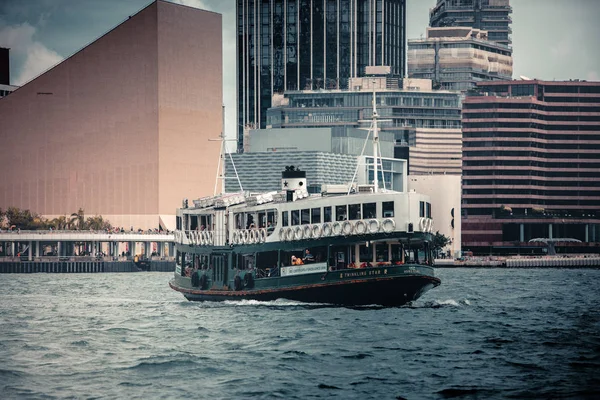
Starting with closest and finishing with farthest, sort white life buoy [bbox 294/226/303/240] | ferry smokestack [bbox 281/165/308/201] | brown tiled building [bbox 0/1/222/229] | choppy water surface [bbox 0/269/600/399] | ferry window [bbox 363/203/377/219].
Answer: choppy water surface [bbox 0/269/600/399], ferry window [bbox 363/203/377/219], white life buoy [bbox 294/226/303/240], ferry smokestack [bbox 281/165/308/201], brown tiled building [bbox 0/1/222/229]

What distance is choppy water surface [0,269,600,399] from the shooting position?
37188mm

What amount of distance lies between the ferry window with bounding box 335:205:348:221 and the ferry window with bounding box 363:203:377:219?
1.07 m

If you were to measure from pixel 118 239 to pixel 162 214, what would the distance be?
1589 centimetres

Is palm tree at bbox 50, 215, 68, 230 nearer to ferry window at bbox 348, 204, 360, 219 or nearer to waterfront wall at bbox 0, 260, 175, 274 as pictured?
waterfront wall at bbox 0, 260, 175, 274

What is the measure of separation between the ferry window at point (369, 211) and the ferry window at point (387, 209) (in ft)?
1.53

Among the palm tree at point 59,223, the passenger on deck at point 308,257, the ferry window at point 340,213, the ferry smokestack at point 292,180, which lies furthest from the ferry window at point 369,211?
the palm tree at point 59,223

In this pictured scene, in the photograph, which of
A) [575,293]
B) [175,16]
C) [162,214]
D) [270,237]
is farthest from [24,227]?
[270,237]

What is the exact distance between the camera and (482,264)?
188m

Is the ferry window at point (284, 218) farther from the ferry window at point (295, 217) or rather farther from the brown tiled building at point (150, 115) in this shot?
the brown tiled building at point (150, 115)

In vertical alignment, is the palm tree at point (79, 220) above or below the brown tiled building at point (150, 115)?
below

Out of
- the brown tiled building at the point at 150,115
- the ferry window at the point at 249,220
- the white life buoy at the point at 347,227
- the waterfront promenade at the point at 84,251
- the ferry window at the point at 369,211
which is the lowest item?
the waterfront promenade at the point at 84,251

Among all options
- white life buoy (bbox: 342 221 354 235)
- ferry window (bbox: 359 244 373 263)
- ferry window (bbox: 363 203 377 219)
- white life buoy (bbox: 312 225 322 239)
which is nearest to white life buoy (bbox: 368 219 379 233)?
ferry window (bbox: 363 203 377 219)

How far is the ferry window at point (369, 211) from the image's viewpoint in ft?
197

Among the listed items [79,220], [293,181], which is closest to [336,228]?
[293,181]
